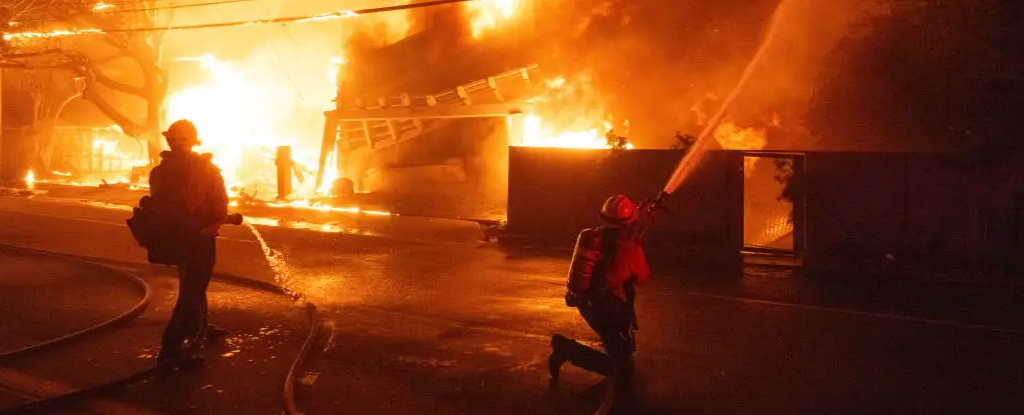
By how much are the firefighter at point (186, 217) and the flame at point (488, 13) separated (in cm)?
1891

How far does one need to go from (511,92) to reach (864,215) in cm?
1219

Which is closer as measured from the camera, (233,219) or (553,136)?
(233,219)

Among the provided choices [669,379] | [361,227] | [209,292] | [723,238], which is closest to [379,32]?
[361,227]

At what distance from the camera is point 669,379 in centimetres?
652

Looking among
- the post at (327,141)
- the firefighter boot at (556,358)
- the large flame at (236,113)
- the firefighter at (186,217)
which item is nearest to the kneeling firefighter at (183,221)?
the firefighter at (186,217)

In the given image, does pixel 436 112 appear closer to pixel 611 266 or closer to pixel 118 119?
pixel 118 119

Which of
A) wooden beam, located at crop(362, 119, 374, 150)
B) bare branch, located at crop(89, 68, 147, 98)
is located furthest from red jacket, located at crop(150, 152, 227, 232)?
bare branch, located at crop(89, 68, 147, 98)

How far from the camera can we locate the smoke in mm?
18812

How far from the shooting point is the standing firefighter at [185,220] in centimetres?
627

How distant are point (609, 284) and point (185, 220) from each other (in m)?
3.06

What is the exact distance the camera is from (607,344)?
6098 mm

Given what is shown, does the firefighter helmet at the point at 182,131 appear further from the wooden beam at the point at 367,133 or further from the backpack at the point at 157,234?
the wooden beam at the point at 367,133

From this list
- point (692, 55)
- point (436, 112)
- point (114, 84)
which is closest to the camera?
point (692, 55)

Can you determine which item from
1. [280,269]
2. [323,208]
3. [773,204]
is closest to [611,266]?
[280,269]
